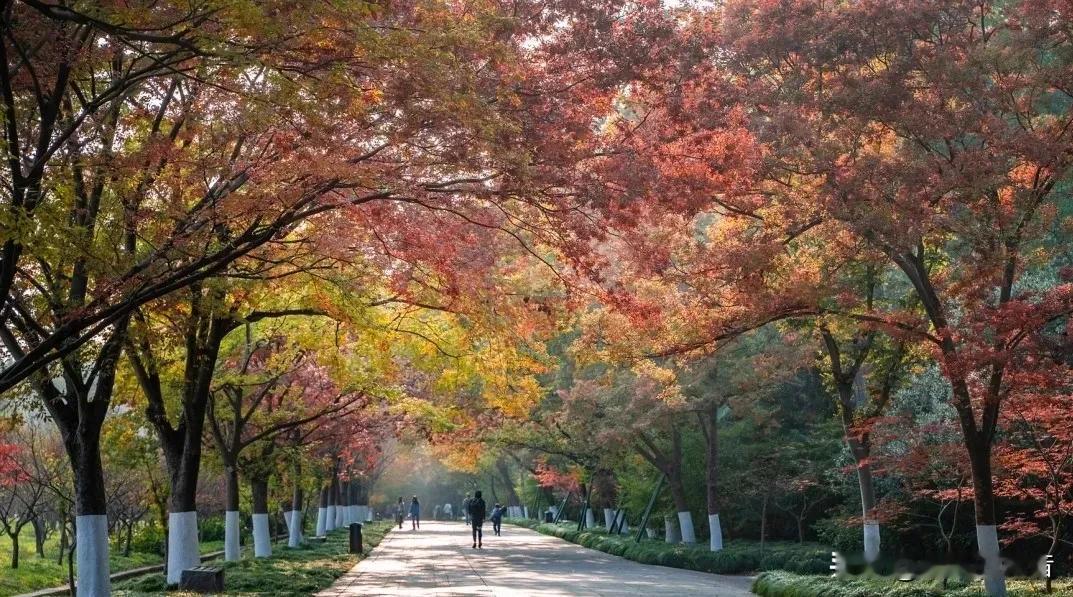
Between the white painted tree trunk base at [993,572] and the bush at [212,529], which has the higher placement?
the white painted tree trunk base at [993,572]

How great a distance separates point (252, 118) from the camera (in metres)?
8.92

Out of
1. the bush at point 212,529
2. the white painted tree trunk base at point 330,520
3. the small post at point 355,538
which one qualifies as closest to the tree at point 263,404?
the small post at point 355,538

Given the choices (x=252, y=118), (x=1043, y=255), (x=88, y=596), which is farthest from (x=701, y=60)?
(x=88, y=596)

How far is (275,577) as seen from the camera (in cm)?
1802

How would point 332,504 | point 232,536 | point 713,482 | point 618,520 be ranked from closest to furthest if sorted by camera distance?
point 232,536 → point 713,482 → point 618,520 → point 332,504

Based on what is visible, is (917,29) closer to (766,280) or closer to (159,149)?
(766,280)

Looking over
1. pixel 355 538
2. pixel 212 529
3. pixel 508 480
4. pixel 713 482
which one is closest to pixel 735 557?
pixel 713 482

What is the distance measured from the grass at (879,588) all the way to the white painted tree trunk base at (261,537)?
12674 millimetres

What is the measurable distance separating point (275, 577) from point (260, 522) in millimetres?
7631

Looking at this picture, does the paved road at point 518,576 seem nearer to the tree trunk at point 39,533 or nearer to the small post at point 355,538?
the small post at point 355,538

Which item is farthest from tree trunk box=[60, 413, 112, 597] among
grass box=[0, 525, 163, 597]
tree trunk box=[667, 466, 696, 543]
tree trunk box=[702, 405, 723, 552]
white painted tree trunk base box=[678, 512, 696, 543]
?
white painted tree trunk base box=[678, 512, 696, 543]

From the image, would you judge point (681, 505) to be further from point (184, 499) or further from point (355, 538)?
Answer: point (184, 499)

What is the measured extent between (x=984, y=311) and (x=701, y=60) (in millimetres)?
4530

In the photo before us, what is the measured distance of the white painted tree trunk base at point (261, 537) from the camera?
24.7m
